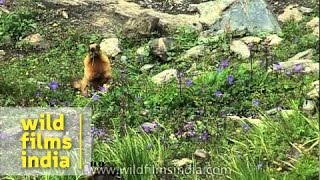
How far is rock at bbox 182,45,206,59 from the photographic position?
6719mm

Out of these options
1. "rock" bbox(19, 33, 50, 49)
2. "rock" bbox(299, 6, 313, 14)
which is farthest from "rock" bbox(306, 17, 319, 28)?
"rock" bbox(19, 33, 50, 49)

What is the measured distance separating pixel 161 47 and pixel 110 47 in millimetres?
564

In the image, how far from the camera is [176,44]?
6.99 meters

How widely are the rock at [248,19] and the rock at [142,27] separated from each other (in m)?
0.53

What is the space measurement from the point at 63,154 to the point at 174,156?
0.69 meters

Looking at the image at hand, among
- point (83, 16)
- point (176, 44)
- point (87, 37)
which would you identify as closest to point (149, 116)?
point (176, 44)

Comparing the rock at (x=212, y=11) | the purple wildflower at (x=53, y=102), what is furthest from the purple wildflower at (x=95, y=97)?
the rock at (x=212, y=11)

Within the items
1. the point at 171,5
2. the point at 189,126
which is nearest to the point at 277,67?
the point at 189,126

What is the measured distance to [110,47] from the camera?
723 cm

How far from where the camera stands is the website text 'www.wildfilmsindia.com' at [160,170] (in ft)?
15.4

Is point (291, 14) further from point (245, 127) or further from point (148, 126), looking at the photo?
→ point (148, 126)

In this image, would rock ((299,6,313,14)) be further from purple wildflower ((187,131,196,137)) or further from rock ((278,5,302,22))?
purple wildflower ((187,131,196,137))

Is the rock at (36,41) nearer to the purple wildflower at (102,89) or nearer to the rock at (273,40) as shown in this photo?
the purple wildflower at (102,89)

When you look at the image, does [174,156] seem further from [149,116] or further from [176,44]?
[176,44]
